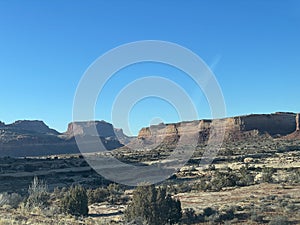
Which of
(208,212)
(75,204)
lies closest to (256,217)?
(208,212)

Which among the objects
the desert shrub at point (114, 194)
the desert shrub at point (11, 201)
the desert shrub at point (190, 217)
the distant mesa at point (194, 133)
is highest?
the distant mesa at point (194, 133)

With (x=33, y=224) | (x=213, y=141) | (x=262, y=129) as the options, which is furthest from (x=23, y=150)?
(x=33, y=224)

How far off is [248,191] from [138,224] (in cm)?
1212

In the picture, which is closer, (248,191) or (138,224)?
(138,224)

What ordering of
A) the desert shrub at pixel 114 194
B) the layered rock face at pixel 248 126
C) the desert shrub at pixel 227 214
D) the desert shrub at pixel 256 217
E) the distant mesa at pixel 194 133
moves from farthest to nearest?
the distant mesa at pixel 194 133 → the layered rock face at pixel 248 126 → the desert shrub at pixel 114 194 → the desert shrub at pixel 227 214 → the desert shrub at pixel 256 217

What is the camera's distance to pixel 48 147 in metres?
150

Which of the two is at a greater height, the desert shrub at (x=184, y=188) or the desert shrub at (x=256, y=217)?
the desert shrub at (x=184, y=188)

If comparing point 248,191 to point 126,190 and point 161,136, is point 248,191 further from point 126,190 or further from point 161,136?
point 161,136

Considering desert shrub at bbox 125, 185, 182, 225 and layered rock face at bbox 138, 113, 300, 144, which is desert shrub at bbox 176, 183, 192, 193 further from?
layered rock face at bbox 138, 113, 300, 144

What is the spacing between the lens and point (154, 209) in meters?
17.5

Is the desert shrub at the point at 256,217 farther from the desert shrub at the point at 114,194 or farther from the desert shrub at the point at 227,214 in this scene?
the desert shrub at the point at 114,194

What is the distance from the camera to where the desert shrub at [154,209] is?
17.3m

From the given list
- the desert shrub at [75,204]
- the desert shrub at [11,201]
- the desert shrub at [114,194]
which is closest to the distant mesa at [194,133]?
the desert shrub at [114,194]

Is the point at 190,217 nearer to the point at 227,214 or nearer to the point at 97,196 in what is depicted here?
the point at 227,214
